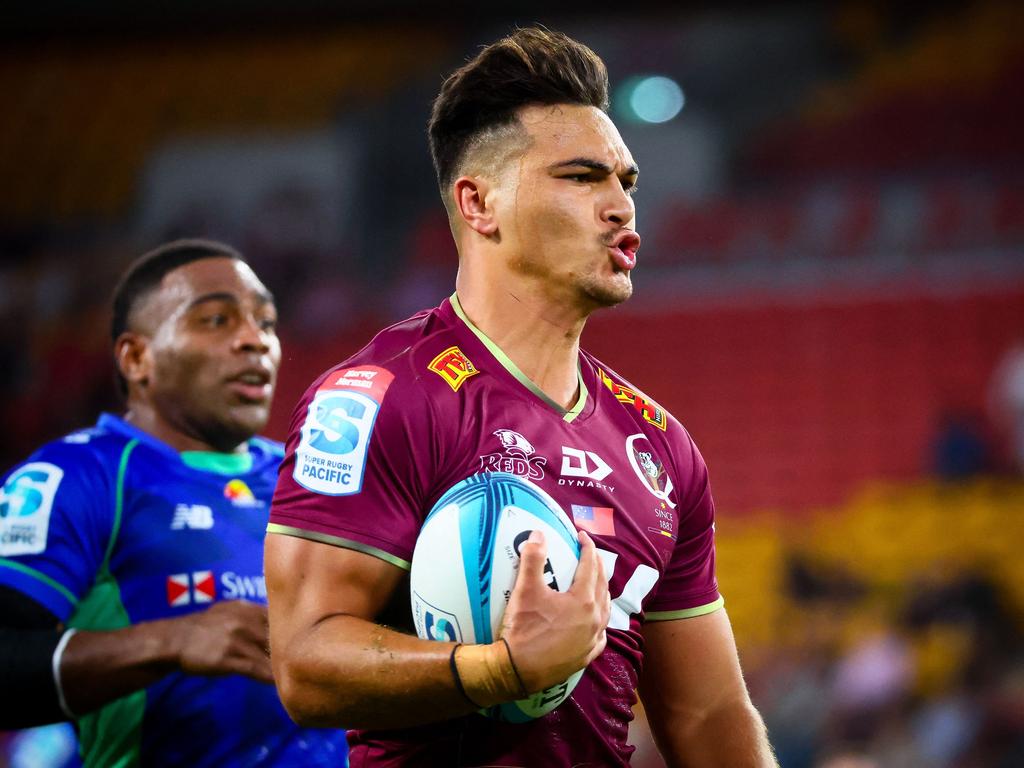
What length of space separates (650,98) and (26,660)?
1336 cm

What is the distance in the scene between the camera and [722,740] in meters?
2.96

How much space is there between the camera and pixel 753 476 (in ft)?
42.0

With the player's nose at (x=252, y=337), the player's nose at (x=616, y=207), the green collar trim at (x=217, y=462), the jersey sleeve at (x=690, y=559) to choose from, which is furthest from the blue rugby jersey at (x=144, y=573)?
the player's nose at (x=616, y=207)

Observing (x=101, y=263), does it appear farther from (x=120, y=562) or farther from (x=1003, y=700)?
(x=120, y=562)

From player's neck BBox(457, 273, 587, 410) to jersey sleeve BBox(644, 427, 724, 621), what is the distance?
1.17 ft

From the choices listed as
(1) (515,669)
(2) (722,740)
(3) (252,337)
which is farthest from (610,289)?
(3) (252,337)

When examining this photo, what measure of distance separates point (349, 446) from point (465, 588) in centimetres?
36

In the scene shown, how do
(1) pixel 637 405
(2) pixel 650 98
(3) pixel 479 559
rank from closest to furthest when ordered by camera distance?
1. (3) pixel 479 559
2. (1) pixel 637 405
3. (2) pixel 650 98

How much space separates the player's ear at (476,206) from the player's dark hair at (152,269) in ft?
4.72

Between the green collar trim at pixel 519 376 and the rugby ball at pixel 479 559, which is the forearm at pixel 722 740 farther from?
the green collar trim at pixel 519 376

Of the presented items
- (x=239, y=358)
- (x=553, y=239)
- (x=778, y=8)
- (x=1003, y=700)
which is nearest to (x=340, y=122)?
(x=778, y=8)

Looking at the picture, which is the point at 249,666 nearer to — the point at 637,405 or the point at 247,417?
the point at 247,417

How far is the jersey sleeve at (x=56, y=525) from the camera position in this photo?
3.35 metres

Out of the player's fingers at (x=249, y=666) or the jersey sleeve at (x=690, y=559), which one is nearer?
the jersey sleeve at (x=690, y=559)
